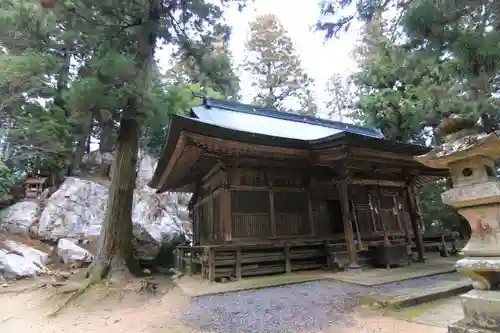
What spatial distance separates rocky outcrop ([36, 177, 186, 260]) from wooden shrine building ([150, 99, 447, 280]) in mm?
4641

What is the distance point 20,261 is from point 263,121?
1082 cm

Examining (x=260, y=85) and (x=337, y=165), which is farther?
(x=260, y=85)

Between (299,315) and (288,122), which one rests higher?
(288,122)

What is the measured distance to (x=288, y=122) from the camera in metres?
12.5

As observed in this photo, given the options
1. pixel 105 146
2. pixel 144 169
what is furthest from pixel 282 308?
pixel 105 146

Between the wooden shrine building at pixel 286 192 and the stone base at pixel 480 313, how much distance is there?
4.11 m

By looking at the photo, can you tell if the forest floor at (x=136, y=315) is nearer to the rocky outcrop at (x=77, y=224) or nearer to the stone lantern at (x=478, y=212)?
the stone lantern at (x=478, y=212)

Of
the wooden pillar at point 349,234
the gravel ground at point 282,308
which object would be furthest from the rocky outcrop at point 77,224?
the wooden pillar at point 349,234

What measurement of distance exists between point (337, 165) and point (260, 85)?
21.1 meters

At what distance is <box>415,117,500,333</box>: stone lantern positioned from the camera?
2.80 m

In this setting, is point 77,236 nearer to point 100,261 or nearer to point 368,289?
point 100,261

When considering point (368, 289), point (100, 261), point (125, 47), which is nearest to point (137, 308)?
point (100, 261)

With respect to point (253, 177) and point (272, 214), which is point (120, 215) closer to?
point (253, 177)

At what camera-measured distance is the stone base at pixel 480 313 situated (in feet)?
8.88
